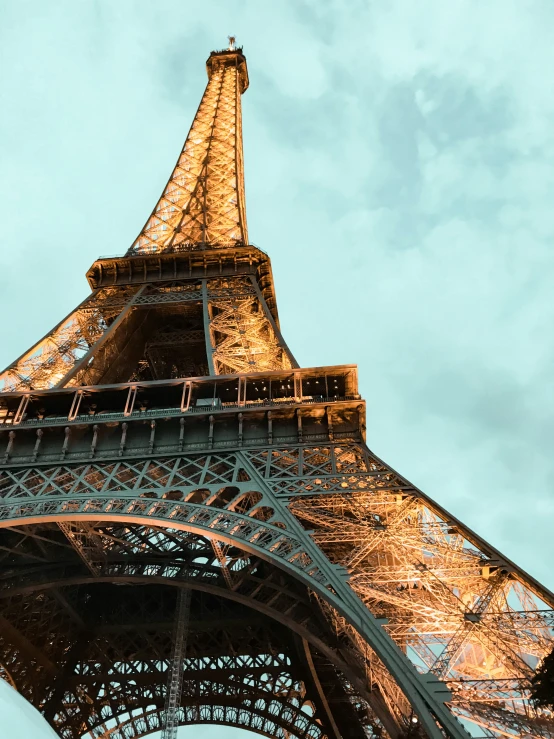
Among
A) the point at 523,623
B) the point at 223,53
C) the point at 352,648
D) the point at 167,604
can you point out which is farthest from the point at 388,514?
the point at 223,53

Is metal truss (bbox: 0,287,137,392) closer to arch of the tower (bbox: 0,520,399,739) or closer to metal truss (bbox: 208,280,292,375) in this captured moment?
metal truss (bbox: 208,280,292,375)

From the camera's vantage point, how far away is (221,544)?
19125 millimetres

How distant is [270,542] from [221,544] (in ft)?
13.9

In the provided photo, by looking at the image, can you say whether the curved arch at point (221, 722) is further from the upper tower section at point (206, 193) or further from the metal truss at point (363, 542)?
the upper tower section at point (206, 193)

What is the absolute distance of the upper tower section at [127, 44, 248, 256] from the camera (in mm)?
37125

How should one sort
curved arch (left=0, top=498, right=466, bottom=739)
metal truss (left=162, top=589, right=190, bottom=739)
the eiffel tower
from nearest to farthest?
curved arch (left=0, top=498, right=466, bottom=739) → the eiffel tower → metal truss (left=162, top=589, right=190, bottom=739)

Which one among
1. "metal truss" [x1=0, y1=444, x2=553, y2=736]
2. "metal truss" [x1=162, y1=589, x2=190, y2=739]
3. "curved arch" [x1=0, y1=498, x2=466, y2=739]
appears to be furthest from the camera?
"metal truss" [x1=162, y1=589, x2=190, y2=739]

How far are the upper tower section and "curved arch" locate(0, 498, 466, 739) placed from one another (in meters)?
19.7

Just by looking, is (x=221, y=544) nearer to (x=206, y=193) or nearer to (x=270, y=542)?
(x=270, y=542)

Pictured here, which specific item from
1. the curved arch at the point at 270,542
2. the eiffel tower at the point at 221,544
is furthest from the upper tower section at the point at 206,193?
the curved arch at the point at 270,542

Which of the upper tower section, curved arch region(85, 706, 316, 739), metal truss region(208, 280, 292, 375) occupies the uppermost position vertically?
the upper tower section

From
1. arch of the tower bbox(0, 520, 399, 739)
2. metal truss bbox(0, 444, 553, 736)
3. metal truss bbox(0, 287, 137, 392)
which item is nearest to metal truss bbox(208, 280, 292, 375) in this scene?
metal truss bbox(0, 287, 137, 392)

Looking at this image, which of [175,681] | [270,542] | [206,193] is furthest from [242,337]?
[206,193]

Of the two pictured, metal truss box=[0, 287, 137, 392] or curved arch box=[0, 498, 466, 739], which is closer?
curved arch box=[0, 498, 466, 739]
